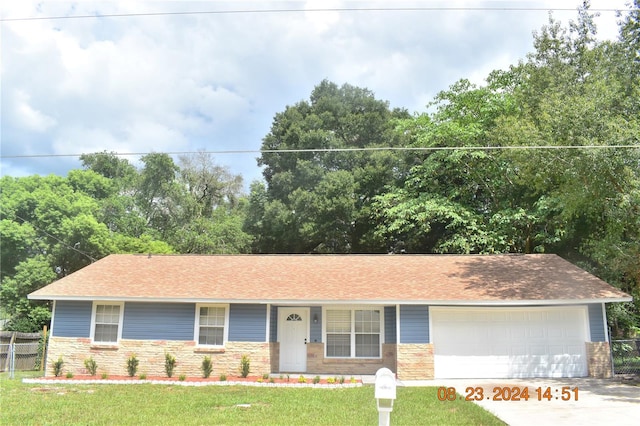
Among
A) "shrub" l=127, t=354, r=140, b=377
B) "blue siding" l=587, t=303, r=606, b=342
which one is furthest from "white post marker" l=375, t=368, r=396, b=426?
"blue siding" l=587, t=303, r=606, b=342

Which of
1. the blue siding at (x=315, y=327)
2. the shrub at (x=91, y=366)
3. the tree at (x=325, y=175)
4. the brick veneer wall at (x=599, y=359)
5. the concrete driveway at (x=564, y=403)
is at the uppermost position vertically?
the tree at (x=325, y=175)

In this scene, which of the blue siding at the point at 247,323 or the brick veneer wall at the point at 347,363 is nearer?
the blue siding at the point at 247,323

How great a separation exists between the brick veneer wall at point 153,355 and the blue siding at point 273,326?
596 mm

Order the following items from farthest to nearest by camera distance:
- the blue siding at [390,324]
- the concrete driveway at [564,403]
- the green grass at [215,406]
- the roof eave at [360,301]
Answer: the blue siding at [390,324], the roof eave at [360,301], the green grass at [215,406], the concrete driveway at [564,403]

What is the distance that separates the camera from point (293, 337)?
16.8 metres

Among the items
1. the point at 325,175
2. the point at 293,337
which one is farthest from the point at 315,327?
the point at 325,175

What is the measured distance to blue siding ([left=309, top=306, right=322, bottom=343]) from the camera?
1655 cm

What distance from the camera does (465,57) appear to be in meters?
12.7

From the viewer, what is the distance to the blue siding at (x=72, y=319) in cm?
1617

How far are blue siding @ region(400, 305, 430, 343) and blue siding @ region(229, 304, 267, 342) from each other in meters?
4.51

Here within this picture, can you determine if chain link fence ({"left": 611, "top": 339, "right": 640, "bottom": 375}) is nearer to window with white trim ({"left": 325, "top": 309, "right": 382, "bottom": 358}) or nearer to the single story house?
the single story house

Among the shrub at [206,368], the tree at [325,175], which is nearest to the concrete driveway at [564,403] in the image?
the shrub at [206,368]

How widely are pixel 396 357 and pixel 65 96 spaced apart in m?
12.7

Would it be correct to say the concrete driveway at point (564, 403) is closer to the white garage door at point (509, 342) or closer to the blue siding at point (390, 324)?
the white garage door at point (509, 342)
